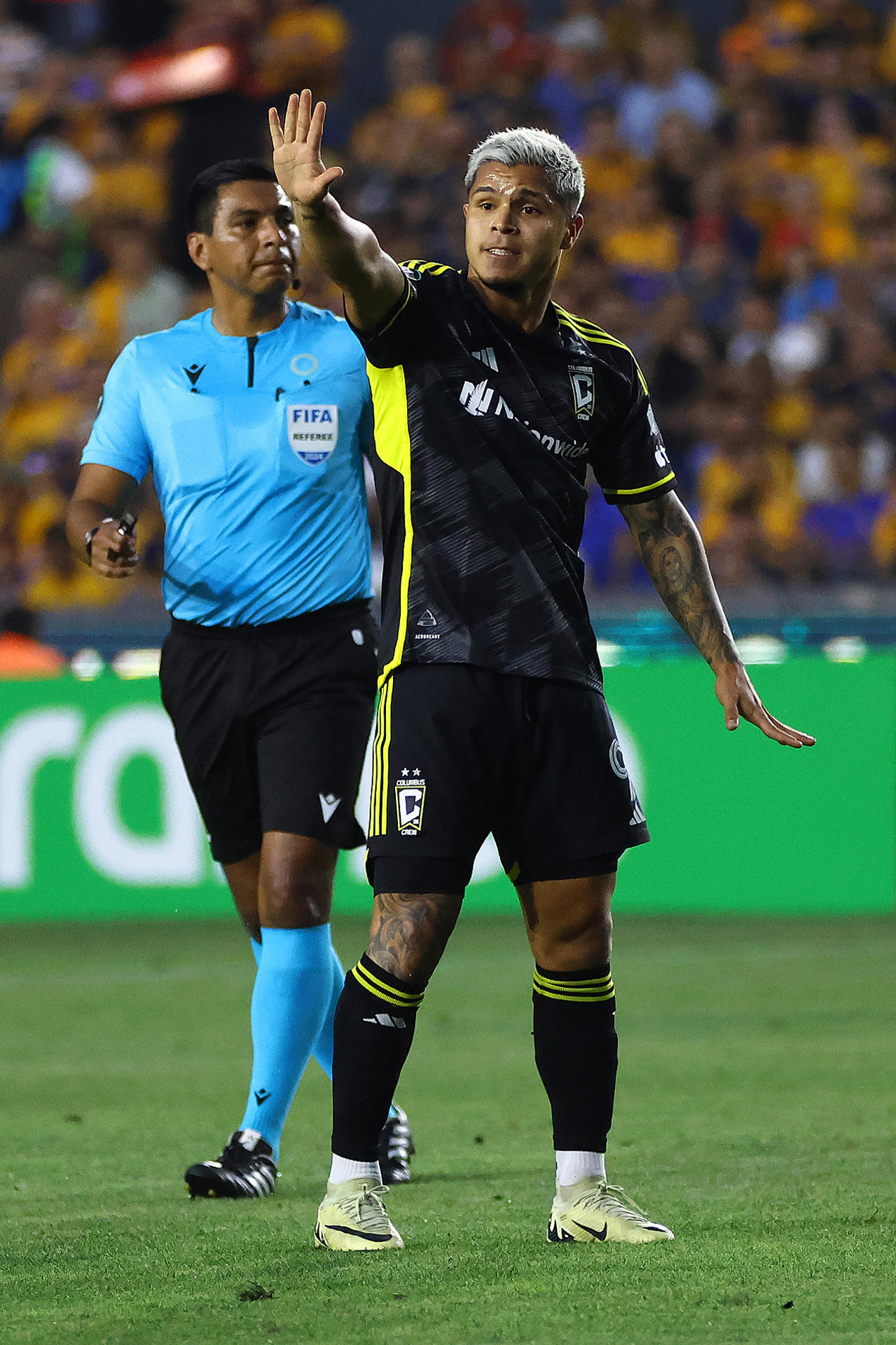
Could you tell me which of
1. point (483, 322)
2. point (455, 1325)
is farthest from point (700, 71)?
point (455, 1325)

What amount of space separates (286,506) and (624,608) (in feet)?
19.5

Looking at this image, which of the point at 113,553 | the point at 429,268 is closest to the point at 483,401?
the point at 429,268

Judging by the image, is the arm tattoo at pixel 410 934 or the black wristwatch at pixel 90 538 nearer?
the arm tattoo at pixel 410 934

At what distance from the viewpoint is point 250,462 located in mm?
4801

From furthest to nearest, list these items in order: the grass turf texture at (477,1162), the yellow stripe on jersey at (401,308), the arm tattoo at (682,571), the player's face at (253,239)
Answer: the player's face at (253,239) → the arm tattoo at (682,571) → the yellow stripe on jersey at (401,308) → the grass turf texture at (477,1162)

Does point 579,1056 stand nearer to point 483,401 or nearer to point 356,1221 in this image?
point 356,1221

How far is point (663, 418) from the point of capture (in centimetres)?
1298

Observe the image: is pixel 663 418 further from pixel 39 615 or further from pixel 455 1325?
pixel 455 1325

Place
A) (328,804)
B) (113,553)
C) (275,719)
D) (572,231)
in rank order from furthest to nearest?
1. (275,719)
2. (328,804)
3. (113,553)
4. (572,231)

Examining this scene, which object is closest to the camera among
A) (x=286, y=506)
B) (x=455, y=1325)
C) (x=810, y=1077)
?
(x=455, y=1325)

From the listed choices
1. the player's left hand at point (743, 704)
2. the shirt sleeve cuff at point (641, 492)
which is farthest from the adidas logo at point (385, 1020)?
the shirt sleeve cuff at point (641, 492)

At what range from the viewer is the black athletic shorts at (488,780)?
3734 millimetres

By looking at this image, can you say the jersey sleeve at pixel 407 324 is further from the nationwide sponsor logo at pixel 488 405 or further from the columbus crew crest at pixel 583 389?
the columbus crew crest at pixel 583 389

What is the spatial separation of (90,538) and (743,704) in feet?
4.74
